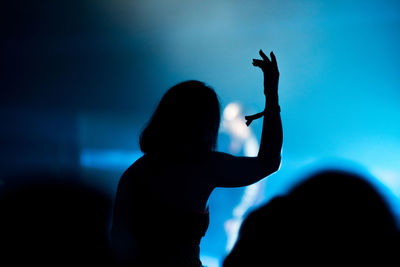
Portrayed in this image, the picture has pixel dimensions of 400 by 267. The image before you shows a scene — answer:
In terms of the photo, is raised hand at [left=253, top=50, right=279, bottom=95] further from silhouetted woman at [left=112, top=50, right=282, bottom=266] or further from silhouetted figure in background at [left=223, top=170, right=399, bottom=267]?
silhouetted figure in background at [left=223, top=170, right=399, bottom=267]

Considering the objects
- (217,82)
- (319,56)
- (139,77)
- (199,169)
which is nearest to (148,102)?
(139,77)

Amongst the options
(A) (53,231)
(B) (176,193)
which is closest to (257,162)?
(B) (176,193)

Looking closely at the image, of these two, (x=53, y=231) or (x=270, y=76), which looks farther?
(x=53, y=231)

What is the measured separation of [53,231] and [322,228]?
1.47m

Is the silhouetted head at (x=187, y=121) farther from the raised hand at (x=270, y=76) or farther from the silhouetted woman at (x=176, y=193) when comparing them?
the raised hand at (x=270, y=76)

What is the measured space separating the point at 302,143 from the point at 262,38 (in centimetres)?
76

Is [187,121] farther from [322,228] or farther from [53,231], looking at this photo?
[53,231]

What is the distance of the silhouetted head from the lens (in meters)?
0.62

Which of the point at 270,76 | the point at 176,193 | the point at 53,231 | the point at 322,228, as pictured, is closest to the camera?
the point at 322,228

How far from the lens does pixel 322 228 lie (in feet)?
0.97

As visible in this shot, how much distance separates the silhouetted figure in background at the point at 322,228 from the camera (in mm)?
280

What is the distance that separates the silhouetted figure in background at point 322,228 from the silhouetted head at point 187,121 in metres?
0.31

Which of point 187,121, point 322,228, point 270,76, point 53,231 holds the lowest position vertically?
point 53,231

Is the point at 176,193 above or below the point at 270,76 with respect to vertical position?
below
